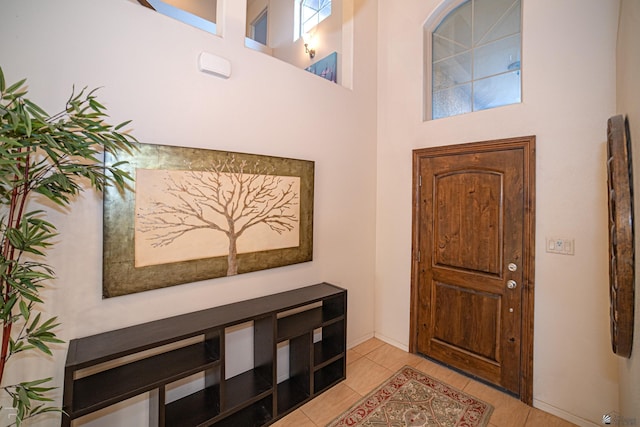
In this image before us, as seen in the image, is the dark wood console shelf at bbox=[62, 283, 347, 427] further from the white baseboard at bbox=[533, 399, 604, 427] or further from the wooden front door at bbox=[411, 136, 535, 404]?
the white baseboard at bbox=[533, 399, 604, 427]

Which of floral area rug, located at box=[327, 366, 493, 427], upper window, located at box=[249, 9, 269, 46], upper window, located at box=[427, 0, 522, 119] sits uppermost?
upper window, located at box=[249, 9, 269, 46]

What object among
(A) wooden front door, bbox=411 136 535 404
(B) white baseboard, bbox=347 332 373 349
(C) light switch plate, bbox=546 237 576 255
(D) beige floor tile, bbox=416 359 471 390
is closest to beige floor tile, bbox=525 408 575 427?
(A) wooden front door, bbox=411 136 535 404

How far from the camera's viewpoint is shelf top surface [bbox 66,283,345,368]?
148 centimetres

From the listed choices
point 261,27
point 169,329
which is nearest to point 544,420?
point 169,329

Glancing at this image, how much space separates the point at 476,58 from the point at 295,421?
3447mm

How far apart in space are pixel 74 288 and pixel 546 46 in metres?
3.61

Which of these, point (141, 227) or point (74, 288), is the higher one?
point (141, 227)

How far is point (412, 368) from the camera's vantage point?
2744mm

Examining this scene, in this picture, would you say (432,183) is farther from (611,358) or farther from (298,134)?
(611,358)

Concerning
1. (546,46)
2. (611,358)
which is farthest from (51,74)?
(611,358)

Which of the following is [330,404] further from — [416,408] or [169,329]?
[169,329]

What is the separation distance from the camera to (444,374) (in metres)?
2.64

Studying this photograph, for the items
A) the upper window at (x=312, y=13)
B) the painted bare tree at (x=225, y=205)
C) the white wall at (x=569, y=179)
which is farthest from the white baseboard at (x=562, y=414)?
the upper window at (x=312, y=13)

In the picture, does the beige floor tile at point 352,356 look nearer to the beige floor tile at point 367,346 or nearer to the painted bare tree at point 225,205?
the beige floor tile at point 367,346
